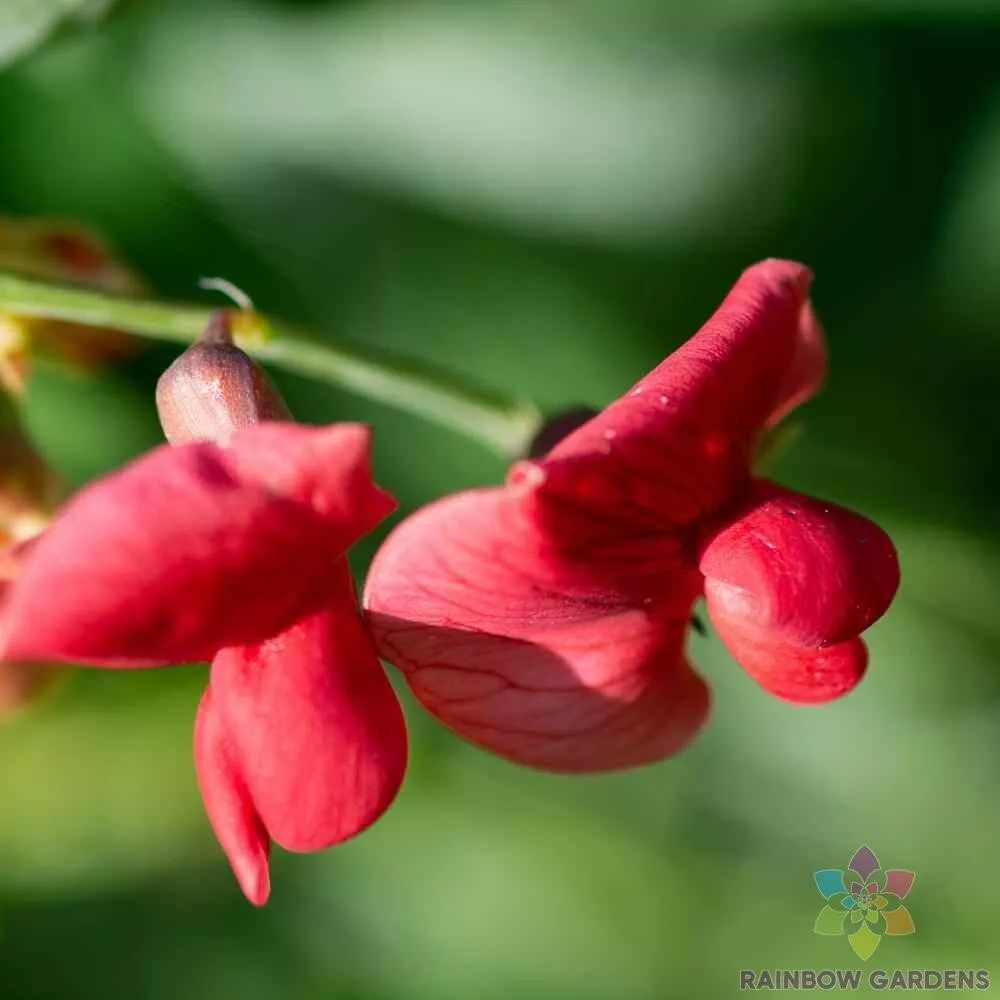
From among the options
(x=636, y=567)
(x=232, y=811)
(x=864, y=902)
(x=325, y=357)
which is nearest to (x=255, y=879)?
(x=232, y=811)

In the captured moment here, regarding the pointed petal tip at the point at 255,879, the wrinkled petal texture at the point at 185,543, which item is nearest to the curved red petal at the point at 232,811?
the pointed petal tip at the point at 255,879

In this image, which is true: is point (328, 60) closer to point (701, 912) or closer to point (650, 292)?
point (650, 292)

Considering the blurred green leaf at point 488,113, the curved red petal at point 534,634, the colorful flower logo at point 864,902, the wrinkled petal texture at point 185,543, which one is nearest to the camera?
the wrinkled petal texture at point 185,543

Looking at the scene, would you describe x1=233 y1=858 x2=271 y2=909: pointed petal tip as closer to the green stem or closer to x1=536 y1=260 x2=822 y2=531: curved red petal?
x1=536 y1=260 x2=822 y2=531: curved red petal

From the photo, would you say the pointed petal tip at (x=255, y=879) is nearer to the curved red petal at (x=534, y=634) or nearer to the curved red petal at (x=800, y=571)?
the curved red petal at (x=534, y=634)

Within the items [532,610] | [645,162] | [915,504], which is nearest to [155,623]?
[532,610]
